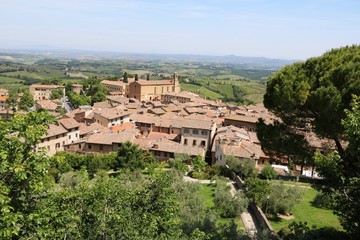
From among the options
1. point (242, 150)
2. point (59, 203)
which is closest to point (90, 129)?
point (242, 150)

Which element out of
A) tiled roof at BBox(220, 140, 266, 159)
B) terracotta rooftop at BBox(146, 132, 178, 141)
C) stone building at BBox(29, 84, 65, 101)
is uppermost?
tiled roof at BBox(220, 140, 266, 159)

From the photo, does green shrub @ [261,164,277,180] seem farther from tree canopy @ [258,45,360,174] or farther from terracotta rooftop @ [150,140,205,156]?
tree canopy @ [258,45,360,174]

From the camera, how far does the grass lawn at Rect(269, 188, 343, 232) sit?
79.8 ft

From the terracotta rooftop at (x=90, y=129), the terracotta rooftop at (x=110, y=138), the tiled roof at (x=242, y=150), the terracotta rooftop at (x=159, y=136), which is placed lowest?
the terracotta rooftop at (x=90, y=129)

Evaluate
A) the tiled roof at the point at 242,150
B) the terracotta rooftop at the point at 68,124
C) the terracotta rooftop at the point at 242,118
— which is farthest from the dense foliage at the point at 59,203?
the terracotta rooftop at the point at 242,118

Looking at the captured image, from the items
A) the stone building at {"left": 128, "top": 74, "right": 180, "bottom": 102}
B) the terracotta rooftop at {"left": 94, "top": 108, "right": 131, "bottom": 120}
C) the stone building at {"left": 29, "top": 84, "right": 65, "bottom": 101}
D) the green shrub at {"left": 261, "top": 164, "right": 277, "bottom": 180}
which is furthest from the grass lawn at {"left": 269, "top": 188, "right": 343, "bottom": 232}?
the stone building at {"left": 29, "top": 84, "right": 65, "bottom": 101}

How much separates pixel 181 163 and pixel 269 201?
1482 centimetres

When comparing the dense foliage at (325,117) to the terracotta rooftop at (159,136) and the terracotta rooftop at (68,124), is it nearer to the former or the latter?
the terracotta rooftop at (159,136)

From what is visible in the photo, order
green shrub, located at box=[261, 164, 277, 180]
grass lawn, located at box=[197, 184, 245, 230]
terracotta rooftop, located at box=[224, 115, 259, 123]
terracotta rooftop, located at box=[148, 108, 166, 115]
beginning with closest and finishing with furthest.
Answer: grass lawn, located at box=[197, 184, 245, 230] → green shrub, located at box=[261, 164, 277, 180] → terracotta rooftop, located at box=[224, 115, 259, 123] → terracotta rooftop, located at box=[148, 108, 166, 115]

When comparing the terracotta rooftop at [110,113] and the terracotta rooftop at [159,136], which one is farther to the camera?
the terracotta rooftop at [110,113]

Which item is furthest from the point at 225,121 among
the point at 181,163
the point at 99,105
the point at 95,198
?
the point at 95,198

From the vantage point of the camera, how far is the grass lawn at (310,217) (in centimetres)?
2434

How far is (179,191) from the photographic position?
2511cm

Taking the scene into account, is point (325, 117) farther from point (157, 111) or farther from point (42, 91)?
point (42, 91)
